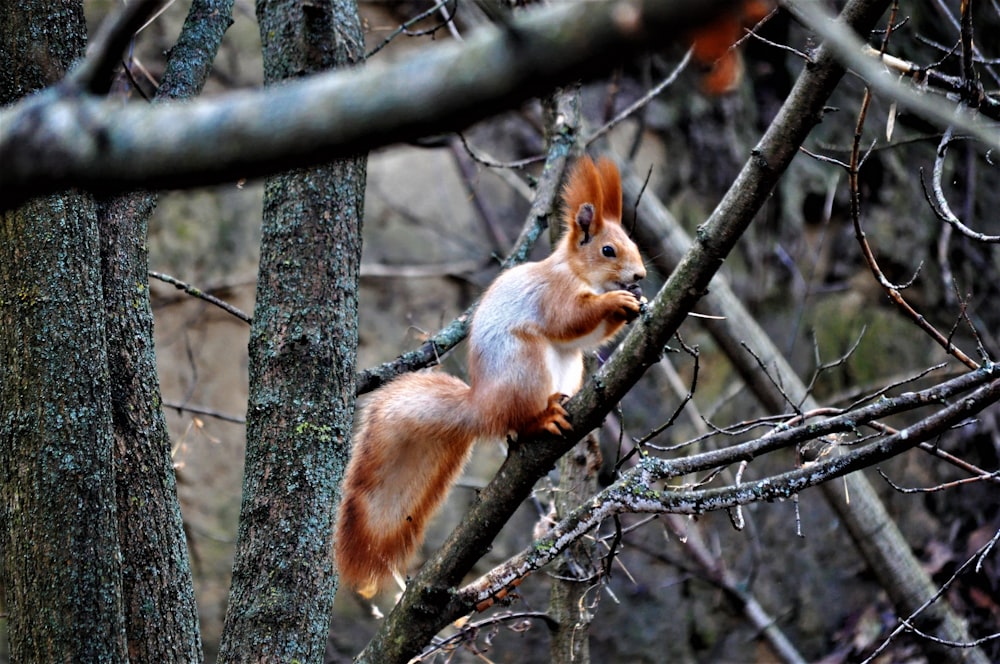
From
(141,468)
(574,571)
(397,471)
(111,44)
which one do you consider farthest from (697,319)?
(111,44)

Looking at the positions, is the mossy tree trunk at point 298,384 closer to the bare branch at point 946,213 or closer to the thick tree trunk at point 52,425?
the thick tree trunk at point 52,425

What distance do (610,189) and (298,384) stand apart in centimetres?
138

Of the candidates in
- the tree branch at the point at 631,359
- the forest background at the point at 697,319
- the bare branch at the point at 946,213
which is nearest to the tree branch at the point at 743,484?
the tree branch at the point at 631,359

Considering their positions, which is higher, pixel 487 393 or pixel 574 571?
pixel 487 393

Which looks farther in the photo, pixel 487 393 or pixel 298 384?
pixel 487 393

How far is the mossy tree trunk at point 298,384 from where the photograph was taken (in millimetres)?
2102

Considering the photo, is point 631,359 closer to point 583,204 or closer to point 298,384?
point 298,384

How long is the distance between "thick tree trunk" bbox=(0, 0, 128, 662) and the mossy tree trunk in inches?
14.8

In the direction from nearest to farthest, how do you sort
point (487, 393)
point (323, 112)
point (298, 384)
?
1. point (323, 112)
2. point (298, 384)
3. point (487, 393)

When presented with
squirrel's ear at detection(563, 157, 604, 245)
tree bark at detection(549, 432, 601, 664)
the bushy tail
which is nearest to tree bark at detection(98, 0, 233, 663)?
the bushy tail

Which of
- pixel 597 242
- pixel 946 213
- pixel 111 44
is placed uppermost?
pixel 597 242

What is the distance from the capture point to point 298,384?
2.25m

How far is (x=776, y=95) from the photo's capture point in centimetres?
617

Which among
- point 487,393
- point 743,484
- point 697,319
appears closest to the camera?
point 743,484
